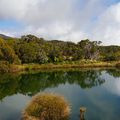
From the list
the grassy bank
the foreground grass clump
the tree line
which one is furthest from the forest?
the foreground grass clump

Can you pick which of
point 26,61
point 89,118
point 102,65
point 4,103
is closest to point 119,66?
point 102,65

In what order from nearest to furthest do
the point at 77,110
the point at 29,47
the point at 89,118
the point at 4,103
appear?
the point at 89,118 < the point at 77,110 < the point at 4,103 < the point at 29,47

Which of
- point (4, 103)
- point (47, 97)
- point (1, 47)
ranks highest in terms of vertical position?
point (1, 47)

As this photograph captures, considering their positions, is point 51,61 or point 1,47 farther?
point 51,61

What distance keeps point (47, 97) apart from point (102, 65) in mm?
85799

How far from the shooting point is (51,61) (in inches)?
4355

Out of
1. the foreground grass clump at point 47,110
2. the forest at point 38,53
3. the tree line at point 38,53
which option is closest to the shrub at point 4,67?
the forest at point 38,53

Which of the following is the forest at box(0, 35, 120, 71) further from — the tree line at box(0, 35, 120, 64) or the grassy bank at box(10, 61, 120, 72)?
the grassy bank at box(10, 61, 120, 72)

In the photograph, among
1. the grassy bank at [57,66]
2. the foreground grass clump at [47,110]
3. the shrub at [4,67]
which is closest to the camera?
the foreground grass clump at [47,110]

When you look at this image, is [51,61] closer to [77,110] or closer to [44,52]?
[44,52]

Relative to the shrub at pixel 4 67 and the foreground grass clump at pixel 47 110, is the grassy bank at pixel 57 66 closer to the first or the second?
the shrub at pixel 4 67

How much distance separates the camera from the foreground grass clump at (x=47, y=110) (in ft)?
82.0

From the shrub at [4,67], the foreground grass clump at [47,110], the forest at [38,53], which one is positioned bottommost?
the foreground grass clump at [47,110]

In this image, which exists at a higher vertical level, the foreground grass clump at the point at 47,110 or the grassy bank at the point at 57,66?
the grassy bank at the point at 57,66
